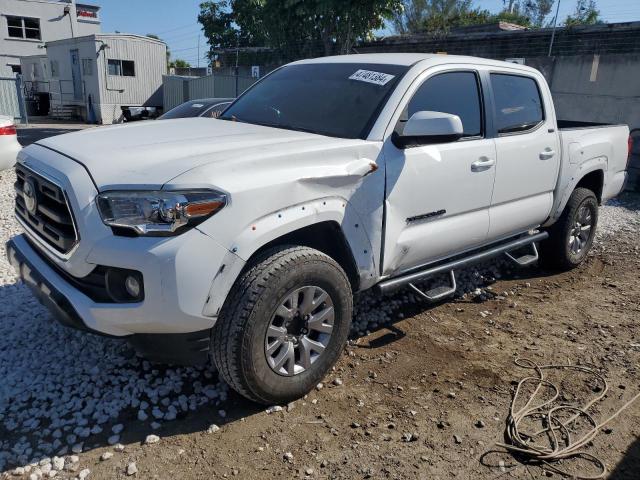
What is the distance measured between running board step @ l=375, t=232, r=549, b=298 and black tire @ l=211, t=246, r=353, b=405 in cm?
53

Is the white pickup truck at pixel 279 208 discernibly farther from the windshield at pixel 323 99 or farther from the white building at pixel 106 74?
the white building at pixel 106 74

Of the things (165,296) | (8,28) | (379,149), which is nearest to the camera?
(165,296)

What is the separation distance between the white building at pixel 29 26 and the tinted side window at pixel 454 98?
32512mm

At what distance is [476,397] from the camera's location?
3.24 m

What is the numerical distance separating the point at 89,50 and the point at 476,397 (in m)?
24.2

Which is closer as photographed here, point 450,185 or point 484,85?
point 450,185

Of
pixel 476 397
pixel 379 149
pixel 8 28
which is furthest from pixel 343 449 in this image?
pixel 8 28

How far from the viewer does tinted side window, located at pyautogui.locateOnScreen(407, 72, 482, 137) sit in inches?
139

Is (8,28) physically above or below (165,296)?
above

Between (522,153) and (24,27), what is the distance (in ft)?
115

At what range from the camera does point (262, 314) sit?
2668 mm

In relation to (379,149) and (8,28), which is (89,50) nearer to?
(8,28)

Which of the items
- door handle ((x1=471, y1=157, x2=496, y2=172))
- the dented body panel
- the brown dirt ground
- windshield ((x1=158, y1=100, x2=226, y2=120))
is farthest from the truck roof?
windshield ((x1=158, y1=100, x2=226, y2=120))

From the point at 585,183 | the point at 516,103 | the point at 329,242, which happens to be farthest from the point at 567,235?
the point at 329,242
